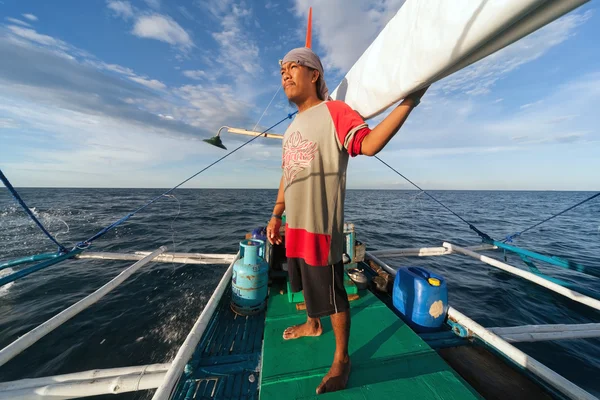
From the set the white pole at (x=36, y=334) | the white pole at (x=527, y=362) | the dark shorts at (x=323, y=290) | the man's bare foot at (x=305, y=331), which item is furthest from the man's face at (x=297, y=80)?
the white pole at (x=36, y=334)

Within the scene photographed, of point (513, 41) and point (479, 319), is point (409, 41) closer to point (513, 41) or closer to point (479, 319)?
point (513, 41)

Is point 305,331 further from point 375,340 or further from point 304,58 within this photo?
point 304,58

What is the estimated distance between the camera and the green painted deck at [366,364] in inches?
66.2

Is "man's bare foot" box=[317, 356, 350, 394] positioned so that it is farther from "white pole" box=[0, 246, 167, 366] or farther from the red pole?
the red pole

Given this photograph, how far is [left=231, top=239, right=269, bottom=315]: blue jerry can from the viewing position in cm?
342

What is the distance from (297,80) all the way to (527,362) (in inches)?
154

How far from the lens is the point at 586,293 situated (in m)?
4.65

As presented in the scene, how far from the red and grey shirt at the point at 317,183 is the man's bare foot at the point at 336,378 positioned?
102 cm

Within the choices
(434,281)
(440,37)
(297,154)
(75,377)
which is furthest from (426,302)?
(75,377)

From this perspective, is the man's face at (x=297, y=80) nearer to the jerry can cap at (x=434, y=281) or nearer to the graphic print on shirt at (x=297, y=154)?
the graphic print on shirt at (x=297, y=154)

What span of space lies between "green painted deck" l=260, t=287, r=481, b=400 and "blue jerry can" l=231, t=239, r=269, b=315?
415 mm

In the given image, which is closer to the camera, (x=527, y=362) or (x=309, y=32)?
(x=527, y=362)

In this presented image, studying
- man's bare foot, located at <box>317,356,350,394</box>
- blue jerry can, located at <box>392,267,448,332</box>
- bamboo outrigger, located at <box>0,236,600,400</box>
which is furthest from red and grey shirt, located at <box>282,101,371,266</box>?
blue jerry can, located at <box>392,267,448,332</box>

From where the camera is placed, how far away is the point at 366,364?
219cm
